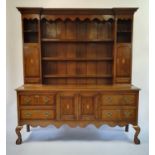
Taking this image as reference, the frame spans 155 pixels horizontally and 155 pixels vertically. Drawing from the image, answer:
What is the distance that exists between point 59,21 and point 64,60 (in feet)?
2.21

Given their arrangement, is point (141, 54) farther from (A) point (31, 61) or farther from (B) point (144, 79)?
(A) point (31, 61)

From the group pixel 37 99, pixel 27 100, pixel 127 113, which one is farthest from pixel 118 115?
pixel 27 100

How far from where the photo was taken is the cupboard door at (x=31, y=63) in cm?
301

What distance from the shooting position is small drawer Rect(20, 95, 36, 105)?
2725 millimetres

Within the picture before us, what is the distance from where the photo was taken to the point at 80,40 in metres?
3.16

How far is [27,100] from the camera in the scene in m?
2.73

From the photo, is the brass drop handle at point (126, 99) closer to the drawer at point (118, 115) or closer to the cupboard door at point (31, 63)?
the drawer at point (118, 115)

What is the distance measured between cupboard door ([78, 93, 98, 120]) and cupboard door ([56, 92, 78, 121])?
79 mm

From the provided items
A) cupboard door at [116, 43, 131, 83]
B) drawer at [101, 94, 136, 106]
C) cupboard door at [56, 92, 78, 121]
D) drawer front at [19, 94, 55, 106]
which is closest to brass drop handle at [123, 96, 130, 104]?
drawer at [101, 94, 136, 106]

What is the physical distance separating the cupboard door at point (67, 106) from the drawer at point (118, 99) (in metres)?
0.43

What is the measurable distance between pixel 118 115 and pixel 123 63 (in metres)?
0.86

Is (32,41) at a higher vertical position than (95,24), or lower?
lower

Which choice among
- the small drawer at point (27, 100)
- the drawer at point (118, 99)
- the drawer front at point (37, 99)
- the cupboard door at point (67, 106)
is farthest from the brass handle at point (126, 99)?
the small drawer at point (27, 100)
